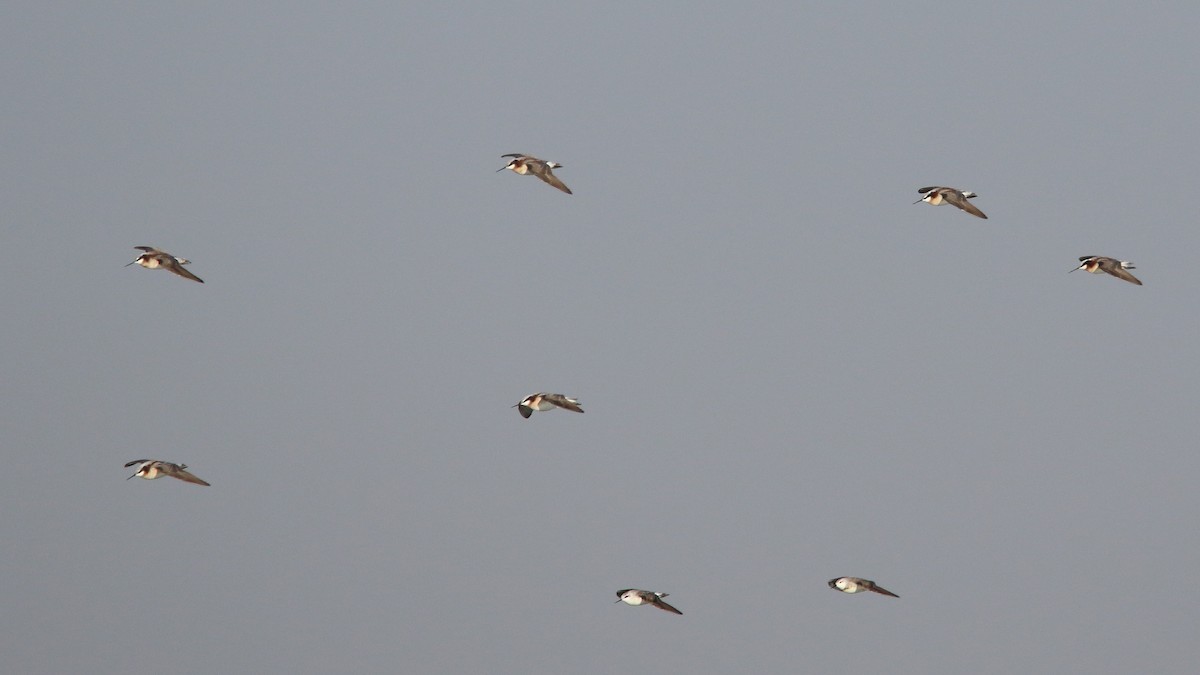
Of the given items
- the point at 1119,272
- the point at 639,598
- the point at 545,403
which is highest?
the point at 1119,272

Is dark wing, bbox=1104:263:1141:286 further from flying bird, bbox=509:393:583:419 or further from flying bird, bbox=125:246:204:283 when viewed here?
flying bird, bbox=125:246:204:283

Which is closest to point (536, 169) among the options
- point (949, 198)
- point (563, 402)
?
point (563, 402)

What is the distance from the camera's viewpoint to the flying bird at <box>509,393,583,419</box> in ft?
219

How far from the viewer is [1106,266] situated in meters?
64.5

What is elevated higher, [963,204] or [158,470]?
[963,204]

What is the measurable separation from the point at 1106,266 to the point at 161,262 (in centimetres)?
3662

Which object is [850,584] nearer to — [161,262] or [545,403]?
[545,403]

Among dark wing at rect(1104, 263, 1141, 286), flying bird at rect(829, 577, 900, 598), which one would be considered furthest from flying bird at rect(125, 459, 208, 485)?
dark wing at rect(1104, 263, 1141, 286)

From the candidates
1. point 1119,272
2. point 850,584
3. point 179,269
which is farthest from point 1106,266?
point 179,269

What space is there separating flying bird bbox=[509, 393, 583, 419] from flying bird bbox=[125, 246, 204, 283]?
Result: 45.1ft

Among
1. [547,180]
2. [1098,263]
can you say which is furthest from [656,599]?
[1098,263]

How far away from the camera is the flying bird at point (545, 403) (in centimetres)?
6669

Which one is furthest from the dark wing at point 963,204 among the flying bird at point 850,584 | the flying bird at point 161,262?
the flying bird at point 161,262

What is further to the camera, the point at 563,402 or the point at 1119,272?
the point at 563,402
